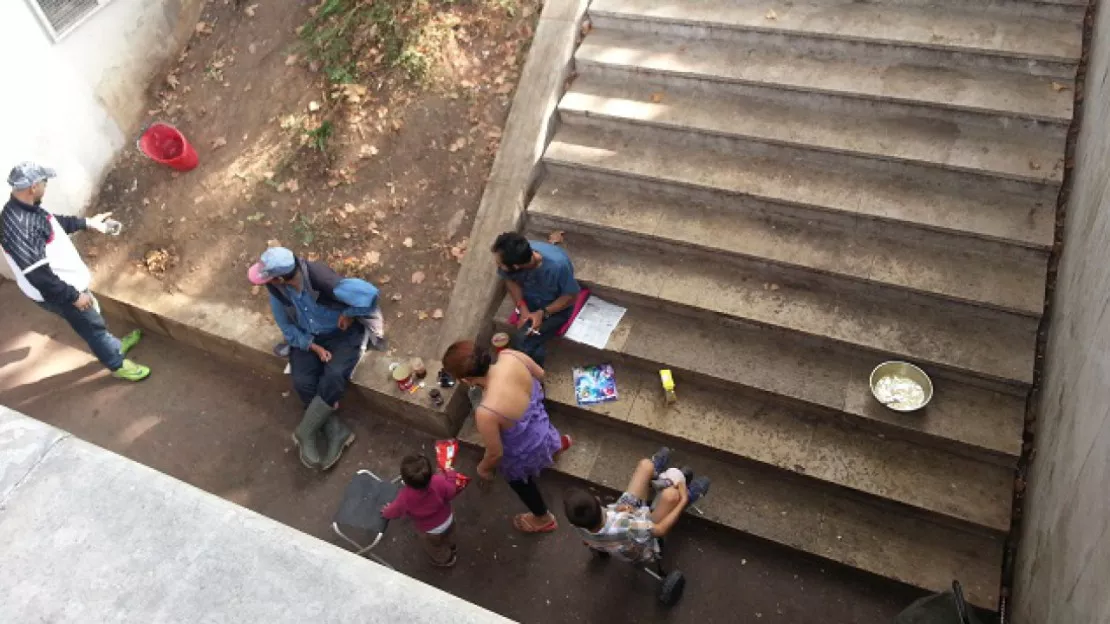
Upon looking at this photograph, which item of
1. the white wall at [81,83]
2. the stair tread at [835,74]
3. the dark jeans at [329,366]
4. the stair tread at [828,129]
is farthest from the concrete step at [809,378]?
the white wall at [81,83]

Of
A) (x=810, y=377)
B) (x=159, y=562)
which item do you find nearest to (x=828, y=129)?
(x=810, y=377)

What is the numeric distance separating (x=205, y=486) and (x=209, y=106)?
4.82m

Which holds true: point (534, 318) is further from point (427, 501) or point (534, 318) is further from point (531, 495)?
point (427, 501)

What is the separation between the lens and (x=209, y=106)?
885cm

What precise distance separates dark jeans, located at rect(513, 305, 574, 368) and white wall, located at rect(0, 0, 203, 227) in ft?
19.3

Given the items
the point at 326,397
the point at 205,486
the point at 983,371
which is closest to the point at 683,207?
the point at 983,371

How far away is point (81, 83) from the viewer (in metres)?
8.20

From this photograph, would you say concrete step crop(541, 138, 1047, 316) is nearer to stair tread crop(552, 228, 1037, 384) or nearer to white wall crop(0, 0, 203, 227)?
stair tread crop(552, 228, 1037, 384)

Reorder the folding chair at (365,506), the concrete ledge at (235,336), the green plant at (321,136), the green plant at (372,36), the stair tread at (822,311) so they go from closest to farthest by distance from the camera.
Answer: the folding chair at (365,506) < the stair tread at (822,311) < the concrete ledge at (235,336) < the green plant at (321,136) < the green plant at (372,36)

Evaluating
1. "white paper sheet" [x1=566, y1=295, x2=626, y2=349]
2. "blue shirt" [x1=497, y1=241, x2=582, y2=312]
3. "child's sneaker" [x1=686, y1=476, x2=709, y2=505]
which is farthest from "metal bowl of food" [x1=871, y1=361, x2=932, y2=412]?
"blue shirt" [x1=497, y1=241, x2=582, y2=312]

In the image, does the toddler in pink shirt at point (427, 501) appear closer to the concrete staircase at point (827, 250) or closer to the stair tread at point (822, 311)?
the concrete staircase at point (827, 250)

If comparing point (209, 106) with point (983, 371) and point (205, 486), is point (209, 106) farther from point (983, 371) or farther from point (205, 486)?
point (983, 371)

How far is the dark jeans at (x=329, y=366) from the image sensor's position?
666 centimetres

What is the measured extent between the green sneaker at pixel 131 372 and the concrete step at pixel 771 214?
454 cm
